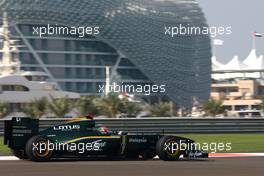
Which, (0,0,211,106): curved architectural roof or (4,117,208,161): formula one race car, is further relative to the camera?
(0,0,211,106): curved architectural roof

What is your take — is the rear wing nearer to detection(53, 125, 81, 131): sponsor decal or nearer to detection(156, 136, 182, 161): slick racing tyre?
detection(53, 125, 81, 131): sponsor decal

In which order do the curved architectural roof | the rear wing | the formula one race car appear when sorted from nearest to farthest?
the formula one race car < the rear wing < the curved architectural roof

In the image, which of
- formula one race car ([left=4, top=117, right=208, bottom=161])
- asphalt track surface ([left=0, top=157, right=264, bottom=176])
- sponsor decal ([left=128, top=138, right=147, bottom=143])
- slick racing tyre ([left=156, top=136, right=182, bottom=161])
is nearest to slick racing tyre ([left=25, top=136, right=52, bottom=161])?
formula one race car ([left=4, top=117, right=208, bottom=161])

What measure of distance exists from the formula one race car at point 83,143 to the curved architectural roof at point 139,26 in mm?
84694

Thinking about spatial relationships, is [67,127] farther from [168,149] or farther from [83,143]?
[168,149]

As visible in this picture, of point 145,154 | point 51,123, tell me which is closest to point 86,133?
point 145,154

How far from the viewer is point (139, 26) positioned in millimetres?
104750

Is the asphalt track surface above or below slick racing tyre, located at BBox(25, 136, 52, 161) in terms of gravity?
below

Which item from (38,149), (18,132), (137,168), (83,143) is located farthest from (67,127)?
(137,168)

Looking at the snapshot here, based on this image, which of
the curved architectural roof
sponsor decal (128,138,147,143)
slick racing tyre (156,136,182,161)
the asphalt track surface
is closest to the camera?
the asphalt track surface

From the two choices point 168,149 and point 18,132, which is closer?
point 18,132

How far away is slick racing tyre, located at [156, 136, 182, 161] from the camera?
51.6 feet

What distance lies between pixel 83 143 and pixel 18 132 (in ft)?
4.89

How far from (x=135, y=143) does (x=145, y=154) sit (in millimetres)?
455
